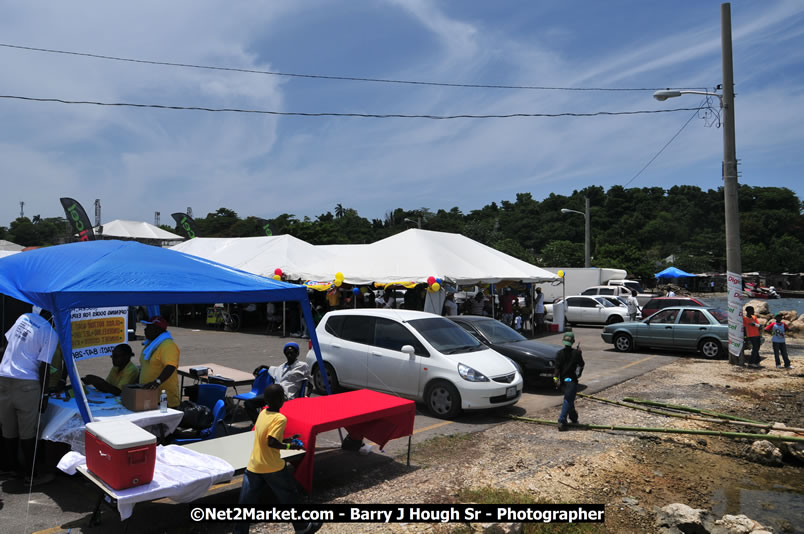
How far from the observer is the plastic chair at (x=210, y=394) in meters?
7.33

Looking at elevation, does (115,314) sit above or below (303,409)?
above

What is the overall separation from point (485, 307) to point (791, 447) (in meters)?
14.0

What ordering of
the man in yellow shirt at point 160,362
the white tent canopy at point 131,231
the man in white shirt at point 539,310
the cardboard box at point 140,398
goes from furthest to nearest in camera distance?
1. the white tent canopy at point 131,231
2. the man in white shirt at point 539,310
3. the man in yellow shirt at point 160,362
4. the cardboard box at point 140,398

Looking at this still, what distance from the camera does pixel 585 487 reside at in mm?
5875

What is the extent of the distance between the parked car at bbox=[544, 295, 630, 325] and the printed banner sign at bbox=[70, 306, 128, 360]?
19.3m

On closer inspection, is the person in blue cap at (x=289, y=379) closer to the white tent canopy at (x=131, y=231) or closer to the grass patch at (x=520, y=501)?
the grass patch at (x=520, y=501)

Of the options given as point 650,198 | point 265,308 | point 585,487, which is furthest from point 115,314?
point 650,198

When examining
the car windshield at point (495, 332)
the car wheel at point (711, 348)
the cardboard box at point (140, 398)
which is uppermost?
the car windshield at point (495, 332)

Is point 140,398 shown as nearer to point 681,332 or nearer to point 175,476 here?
point 175,476

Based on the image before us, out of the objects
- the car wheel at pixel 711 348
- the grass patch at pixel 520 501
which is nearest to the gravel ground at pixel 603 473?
the grass patch at pixel 520 501

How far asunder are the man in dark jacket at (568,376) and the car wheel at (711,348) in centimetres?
980

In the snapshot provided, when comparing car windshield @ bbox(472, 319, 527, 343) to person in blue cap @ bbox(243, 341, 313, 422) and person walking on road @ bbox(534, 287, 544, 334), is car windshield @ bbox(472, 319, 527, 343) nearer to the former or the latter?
person in blue cap @ bbox(243, 341, 313, 422)

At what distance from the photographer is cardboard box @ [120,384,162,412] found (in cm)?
622

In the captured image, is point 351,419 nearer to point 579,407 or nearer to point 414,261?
point 579,407
